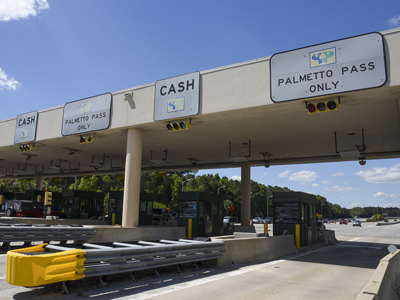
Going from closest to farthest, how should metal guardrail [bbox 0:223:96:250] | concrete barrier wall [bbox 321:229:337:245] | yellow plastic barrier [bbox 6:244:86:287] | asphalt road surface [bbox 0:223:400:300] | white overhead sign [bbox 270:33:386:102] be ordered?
yellow plastic barrier [bbox 6:244:86:287]
asphalt road surface [bbox 0:223:400:300]
white overhead sign [bbox 270:33:386:102]
metal guardrail [bbox 0:223:96:250]
concrete barrier wall [bbox 321:229:337:245]

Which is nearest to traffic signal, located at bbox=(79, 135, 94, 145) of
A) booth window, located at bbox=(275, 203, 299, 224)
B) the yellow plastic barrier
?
booth window, located at bbox=(275, 203, 299, 224)

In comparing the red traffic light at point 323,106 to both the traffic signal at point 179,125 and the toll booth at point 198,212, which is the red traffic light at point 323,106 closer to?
the traffic signal at point 179,125

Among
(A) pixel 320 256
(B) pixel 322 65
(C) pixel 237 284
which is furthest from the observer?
(A) pixel 320 256

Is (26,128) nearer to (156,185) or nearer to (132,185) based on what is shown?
(132,185)

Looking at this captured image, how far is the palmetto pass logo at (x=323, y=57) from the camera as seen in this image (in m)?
10.9

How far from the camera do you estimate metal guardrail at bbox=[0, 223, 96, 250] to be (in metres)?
12.3

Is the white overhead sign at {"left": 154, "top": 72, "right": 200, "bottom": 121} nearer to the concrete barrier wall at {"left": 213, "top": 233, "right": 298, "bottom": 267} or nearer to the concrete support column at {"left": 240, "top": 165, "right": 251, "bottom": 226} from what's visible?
the concrete barrier wall at {"left": 213, "top": 233, "right": 298, "bottom": 267}

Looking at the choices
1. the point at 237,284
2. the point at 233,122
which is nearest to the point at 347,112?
the point at 233,122

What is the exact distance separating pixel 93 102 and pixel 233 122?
6.96 meters

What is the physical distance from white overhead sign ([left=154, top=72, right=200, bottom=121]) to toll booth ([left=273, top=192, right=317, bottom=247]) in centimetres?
725

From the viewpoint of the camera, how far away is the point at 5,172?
38.0 meters

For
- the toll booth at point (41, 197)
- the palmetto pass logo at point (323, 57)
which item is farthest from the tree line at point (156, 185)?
the palmetto pass logo at point (323, 57)

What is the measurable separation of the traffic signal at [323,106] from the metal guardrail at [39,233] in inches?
380

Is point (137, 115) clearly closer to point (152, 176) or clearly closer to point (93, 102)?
A: point (93, 102)
